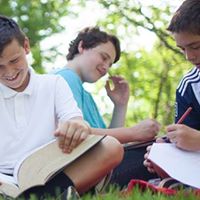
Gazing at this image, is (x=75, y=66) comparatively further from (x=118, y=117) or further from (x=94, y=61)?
(x=118, y=117)

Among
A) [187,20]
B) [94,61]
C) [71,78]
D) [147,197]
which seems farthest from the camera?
[94,61]

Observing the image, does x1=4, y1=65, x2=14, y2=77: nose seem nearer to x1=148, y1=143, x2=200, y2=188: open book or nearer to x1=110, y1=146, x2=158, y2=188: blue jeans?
x1=148, y1=143, x2=200, y2=188: open book

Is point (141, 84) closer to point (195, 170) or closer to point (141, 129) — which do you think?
point (141, 129)

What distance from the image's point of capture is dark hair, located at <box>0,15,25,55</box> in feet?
10.9

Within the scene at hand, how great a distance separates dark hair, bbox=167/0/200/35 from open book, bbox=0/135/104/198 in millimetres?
742

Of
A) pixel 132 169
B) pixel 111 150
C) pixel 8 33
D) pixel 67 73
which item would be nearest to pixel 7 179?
pixel 111 150

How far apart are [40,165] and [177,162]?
2.07 feet

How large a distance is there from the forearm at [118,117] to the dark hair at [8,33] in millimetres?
1216

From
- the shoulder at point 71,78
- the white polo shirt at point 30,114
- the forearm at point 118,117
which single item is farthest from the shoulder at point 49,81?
the forearm at point 118,117

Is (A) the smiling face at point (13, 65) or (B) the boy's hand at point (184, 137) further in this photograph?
(A) the smiling face at point (13, 65)

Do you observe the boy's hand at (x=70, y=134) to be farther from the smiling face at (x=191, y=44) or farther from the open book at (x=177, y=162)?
the smiling face at (x=191, y=44)

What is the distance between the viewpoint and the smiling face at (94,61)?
13.9 feet

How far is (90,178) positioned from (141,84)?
676cm

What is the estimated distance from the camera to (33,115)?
3.37 m
